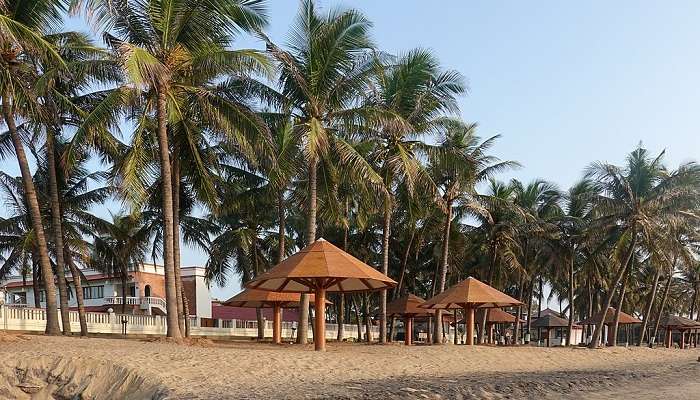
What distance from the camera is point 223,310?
5378 cm

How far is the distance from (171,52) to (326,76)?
492 cm

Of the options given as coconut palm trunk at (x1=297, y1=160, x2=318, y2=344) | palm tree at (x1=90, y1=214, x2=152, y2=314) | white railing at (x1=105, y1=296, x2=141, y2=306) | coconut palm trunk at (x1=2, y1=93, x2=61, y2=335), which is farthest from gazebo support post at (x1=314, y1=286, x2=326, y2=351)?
white railing at (x1=105, y1=296, x2=141, y2=306)

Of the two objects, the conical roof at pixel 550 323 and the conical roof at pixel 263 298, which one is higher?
the conical roof at pixel 263 298

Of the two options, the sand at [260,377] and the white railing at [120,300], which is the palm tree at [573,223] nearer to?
the sand at [260,377]

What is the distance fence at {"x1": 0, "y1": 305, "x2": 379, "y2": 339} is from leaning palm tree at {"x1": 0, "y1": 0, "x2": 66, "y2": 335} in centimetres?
571

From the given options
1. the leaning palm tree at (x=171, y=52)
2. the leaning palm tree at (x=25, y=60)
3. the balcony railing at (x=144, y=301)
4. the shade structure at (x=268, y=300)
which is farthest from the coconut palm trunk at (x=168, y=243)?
the balcony railing at (x=144, y=301)

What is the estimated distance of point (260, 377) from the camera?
13500 millimetres

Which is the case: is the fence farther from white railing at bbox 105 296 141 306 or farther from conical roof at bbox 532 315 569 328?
conical roof at bbox 532 315 569 328

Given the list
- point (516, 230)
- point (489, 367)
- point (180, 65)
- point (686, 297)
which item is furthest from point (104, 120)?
point (686, 297)

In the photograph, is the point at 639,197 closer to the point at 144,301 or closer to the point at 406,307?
the point at 406,307

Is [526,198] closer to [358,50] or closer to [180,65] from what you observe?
[358,50]

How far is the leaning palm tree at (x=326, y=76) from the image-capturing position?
21.5 metres

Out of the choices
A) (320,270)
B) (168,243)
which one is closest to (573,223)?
(320,270)

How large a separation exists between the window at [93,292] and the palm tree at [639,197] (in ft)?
103
